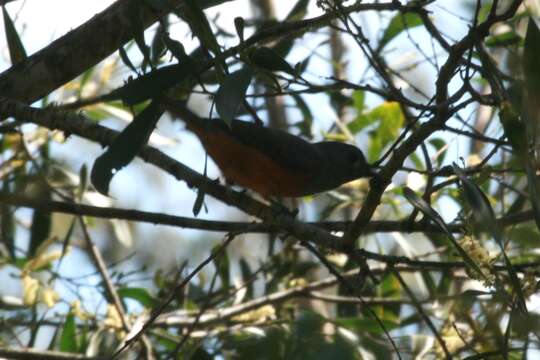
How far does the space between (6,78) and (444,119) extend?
199 cm

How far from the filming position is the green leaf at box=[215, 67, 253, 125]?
9.68ft

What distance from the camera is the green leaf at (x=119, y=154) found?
338 cm

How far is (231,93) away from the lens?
3035 millimetres

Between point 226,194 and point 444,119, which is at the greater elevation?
point 226,194

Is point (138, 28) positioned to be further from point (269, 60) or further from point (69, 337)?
point (69, 337)

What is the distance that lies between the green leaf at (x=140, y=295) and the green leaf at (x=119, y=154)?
2299mm

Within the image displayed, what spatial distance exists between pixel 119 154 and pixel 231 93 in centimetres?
59

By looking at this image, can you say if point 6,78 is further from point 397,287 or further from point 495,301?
point 397,287

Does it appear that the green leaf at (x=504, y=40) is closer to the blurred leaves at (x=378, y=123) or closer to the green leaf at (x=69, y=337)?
the blurred leaves at (x=378, y=123)

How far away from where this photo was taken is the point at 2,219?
548cm

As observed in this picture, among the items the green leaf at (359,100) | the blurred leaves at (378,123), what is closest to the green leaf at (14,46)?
the blurred leaves at (378,123)

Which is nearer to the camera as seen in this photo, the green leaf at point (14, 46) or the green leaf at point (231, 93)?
the green leaf at point (231, 93)

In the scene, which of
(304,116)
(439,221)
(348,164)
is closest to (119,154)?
(439,221)

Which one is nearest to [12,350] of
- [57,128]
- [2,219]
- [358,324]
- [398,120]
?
[57,128]
